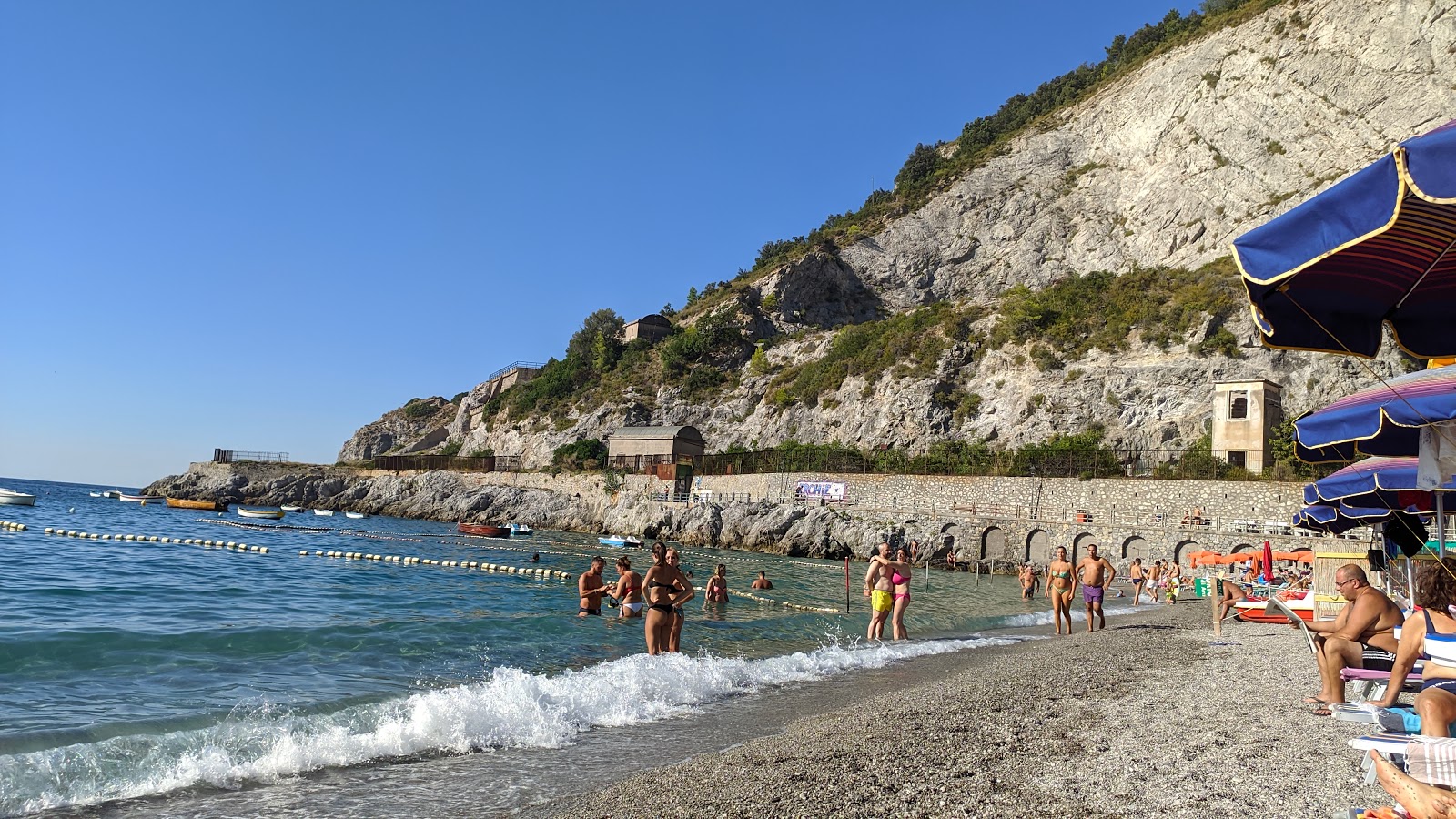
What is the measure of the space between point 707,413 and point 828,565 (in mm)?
32718

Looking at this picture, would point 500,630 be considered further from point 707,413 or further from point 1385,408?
point 707,413

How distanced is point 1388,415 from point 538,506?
55104 mm

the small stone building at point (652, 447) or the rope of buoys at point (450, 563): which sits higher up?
the small stone building at point (652, 447)

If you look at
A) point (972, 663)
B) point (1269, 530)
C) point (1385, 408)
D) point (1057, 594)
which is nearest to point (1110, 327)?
point (1269, 530)

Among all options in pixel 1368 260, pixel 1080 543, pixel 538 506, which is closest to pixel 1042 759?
pixel 1368 260

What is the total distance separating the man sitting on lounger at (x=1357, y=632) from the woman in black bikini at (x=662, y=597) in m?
6.51

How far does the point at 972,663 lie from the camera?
1116cm

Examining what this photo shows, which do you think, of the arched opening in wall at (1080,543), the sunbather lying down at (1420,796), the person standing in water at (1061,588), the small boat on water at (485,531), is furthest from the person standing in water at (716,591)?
the small boat on water at (485,531)

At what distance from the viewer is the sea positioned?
5.81 metres

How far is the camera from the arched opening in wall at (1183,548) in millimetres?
30750

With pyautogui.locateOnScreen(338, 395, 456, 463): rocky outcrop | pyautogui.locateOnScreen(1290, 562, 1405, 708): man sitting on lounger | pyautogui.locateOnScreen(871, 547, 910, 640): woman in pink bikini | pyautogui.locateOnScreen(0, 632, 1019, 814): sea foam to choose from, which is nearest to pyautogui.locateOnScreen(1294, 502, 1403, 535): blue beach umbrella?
pyautogui.locateOnScreen(1290, 562, 1405, 708): man sitting on lounger

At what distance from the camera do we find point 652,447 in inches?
2295

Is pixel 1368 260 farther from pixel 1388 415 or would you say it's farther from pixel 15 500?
pixel 15 500

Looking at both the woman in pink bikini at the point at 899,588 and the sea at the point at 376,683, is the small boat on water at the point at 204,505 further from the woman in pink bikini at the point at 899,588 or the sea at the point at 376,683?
the woman in pink bikini at the point at 899,588
